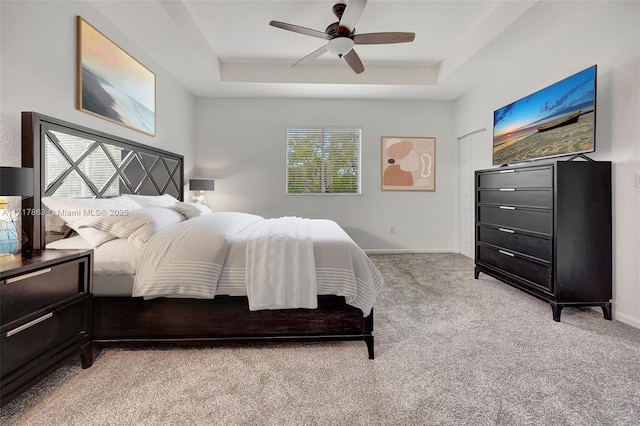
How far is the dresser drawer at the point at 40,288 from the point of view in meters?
1.22

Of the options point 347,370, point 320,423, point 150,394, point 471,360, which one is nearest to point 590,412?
point 471,360

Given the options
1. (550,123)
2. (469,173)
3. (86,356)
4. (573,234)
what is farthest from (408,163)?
(86,356)

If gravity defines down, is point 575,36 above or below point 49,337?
above

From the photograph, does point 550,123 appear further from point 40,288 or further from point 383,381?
point 40,288

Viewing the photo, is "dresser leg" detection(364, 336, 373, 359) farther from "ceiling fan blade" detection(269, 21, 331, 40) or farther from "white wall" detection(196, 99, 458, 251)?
"white wall" detection(196, 99, 458, 251)

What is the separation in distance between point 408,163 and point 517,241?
240cm

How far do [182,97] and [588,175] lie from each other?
4706 mm

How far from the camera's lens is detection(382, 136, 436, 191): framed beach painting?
4.76 metres

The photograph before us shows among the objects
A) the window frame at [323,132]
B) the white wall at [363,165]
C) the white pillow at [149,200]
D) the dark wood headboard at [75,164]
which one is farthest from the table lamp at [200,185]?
Answer: the window frame at [323,132]

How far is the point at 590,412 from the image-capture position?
1297 mm

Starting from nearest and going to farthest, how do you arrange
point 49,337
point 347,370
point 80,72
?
point 49,337 → point 347,370 → point 80,72

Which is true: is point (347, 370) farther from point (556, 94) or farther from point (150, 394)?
point (556, 94)

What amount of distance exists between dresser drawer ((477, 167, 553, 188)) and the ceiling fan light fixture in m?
1.93

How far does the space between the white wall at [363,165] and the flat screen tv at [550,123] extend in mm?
1436
